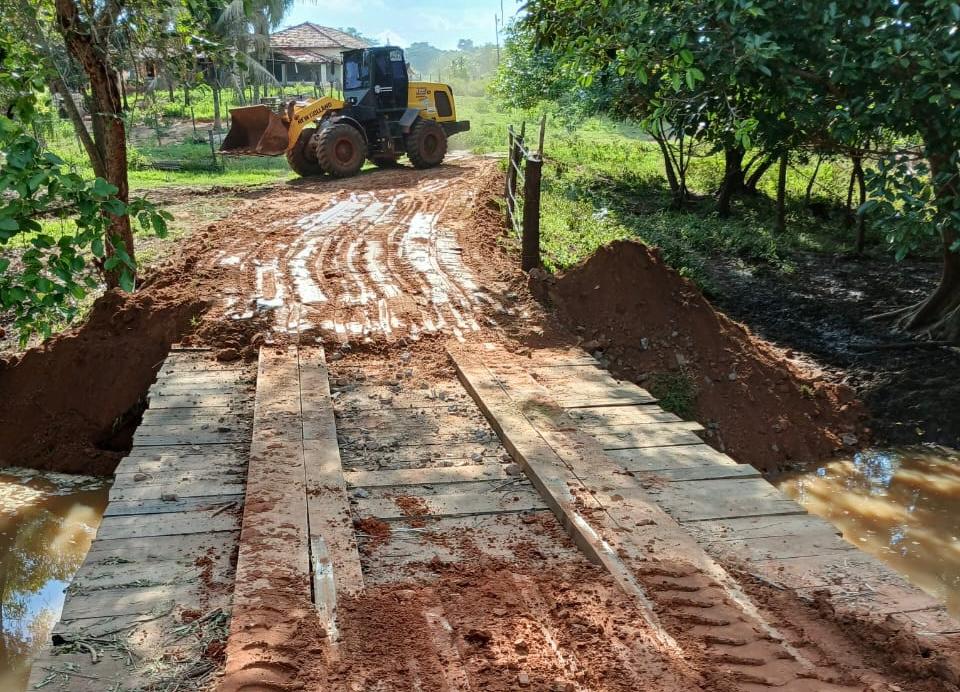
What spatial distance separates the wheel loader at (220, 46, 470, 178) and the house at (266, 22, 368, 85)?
75.8 feet

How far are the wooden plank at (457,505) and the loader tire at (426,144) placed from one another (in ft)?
46.5

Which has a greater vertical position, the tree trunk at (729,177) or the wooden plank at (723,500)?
the tree trunk at (729,177)

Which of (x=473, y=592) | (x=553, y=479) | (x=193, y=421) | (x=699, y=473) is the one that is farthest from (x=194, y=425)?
(x=699, y=473)

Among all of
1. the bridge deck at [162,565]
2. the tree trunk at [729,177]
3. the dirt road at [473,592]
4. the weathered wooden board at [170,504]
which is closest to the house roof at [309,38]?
the tree trunk at [729,177]

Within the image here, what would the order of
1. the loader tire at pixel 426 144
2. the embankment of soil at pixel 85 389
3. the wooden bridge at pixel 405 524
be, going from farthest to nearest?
the loader tire at pixel 426 144
the embankment of soil at pixel 85 389
the wooden bridge at pixel 405 524

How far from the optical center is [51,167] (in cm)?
355

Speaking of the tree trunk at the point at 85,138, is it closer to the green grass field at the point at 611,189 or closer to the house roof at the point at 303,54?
the green grass field at the point at 611,189

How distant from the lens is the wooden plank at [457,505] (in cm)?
380

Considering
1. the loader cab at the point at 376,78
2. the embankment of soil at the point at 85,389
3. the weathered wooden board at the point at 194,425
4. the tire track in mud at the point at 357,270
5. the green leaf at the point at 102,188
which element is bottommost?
the embankment of soil at the point at 85,389

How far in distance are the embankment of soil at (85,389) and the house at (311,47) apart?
34.7 metres

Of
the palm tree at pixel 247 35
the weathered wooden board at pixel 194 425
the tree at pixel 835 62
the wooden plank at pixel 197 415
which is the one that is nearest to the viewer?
the weathered wooden board at pixel 194 425

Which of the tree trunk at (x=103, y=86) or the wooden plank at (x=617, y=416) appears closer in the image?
the wooden plank at (x=617, y=416)

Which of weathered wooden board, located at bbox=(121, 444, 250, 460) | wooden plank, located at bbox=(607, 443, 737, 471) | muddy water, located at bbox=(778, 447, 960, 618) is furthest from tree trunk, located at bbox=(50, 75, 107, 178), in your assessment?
muddy water, located at bbox=(778, 447, 960, 618)

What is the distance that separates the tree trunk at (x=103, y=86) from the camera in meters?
6.34
